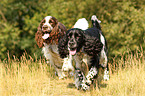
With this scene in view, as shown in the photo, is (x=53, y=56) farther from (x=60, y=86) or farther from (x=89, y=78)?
(x=89, y=78)

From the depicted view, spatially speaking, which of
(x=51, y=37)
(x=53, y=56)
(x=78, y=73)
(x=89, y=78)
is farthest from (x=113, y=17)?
(x=89, y=78)

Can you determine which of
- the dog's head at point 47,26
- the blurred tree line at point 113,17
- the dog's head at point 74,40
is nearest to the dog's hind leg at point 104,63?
the dog's head at point 74,40

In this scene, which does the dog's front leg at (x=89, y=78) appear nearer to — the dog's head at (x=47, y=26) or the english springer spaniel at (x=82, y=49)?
the english springer spaniel at (x=82, y=49)

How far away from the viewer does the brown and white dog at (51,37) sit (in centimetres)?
601

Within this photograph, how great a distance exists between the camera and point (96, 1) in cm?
1217

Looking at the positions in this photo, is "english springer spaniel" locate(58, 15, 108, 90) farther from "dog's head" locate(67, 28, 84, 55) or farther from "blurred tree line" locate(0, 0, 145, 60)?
"blurred tree line" locate(0, 0, 145, 60)

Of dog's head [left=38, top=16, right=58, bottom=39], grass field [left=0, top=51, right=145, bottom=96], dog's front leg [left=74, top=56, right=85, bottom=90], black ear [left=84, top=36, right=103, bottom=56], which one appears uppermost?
dog's head [left=38, top=16, right=58, bottom=39]

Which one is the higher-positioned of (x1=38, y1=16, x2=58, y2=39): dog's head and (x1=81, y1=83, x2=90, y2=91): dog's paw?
(x1=38, y1=16, x2=58, y2=39): dog's head

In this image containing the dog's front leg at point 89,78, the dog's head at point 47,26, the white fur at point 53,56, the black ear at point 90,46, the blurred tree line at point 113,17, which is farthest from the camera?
the blurred tree line at point 113,17

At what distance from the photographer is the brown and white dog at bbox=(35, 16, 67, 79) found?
601 centimetres

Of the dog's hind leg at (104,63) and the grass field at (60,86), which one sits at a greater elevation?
the dog's hind leg at (104,63)

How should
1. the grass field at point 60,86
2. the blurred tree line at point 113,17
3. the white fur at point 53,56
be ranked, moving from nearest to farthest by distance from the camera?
1. the grass field at point 60,86
2. the white fur at point 53,56
3. the blurred tree line at point 113,17

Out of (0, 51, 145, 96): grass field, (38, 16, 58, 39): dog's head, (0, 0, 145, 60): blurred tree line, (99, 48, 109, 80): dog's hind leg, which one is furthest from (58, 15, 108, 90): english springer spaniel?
(0, 0, 145, 60): blurred tree line

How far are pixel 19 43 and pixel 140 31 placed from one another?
35.2ft
